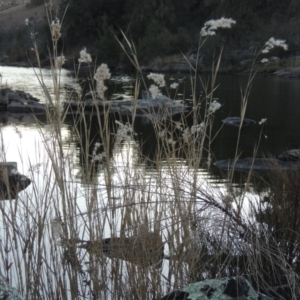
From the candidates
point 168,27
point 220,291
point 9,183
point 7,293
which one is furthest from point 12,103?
point 168,27

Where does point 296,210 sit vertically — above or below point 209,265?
above

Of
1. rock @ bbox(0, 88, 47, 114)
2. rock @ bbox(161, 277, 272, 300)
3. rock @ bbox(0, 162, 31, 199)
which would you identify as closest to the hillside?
rock @ bbox(0, 88, 47, 114)

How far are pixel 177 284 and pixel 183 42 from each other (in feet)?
86.6

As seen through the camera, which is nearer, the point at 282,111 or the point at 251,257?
the point at 251,257

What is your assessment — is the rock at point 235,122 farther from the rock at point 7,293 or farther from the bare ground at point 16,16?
the bare ground at point 16,16

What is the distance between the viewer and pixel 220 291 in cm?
213

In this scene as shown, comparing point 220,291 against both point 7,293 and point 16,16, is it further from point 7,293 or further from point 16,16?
point 16,16

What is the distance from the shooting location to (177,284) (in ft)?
8.65

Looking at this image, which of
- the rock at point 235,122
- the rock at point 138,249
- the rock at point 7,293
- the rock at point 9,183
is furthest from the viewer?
the rock at point 235,122

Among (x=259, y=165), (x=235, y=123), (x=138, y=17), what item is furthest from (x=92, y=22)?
(x=259, y=165)

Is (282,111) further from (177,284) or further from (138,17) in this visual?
(138,17)

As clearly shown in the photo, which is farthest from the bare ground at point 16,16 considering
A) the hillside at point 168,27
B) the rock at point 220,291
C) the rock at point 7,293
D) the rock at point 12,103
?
the rock at point 7,293

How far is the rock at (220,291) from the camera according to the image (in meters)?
2.11

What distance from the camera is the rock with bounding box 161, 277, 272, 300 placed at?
2111 mm
